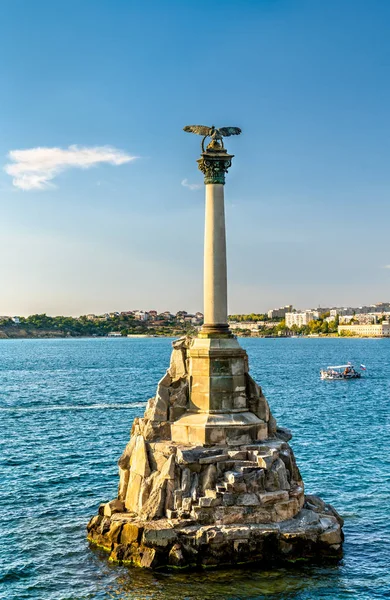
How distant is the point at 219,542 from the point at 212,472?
170 centimetres

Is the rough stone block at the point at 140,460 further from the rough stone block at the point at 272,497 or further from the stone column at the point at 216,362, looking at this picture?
the rough stone block at the point at 272,497

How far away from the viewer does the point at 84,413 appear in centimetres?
4291

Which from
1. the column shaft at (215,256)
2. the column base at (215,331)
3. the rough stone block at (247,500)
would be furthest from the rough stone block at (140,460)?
the column shaft at (215,256)

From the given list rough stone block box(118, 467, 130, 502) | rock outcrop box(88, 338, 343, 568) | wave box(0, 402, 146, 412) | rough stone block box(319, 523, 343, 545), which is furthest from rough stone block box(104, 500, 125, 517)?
wave box(0, 402, 146, 412)

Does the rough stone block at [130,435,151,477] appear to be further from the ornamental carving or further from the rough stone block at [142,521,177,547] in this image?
the ornamental carving

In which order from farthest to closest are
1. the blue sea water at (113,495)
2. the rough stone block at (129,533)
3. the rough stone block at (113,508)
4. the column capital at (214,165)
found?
the column capital at (214,165)
the rough stone block at (113,508)
the rough stone block at (129,533)
the blue sea water at (113,495)

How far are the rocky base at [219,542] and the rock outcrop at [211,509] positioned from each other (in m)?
0.02

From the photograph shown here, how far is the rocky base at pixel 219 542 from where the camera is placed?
15391 mm

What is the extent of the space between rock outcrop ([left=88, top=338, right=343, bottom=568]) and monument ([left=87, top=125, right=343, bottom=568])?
2 cm

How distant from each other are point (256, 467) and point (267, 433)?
7.47ft

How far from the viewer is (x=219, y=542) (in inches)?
606

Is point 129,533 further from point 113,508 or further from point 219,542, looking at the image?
point 219,542

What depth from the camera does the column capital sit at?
18.8 meters

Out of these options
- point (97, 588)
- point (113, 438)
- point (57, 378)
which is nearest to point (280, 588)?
point (97, 588)
